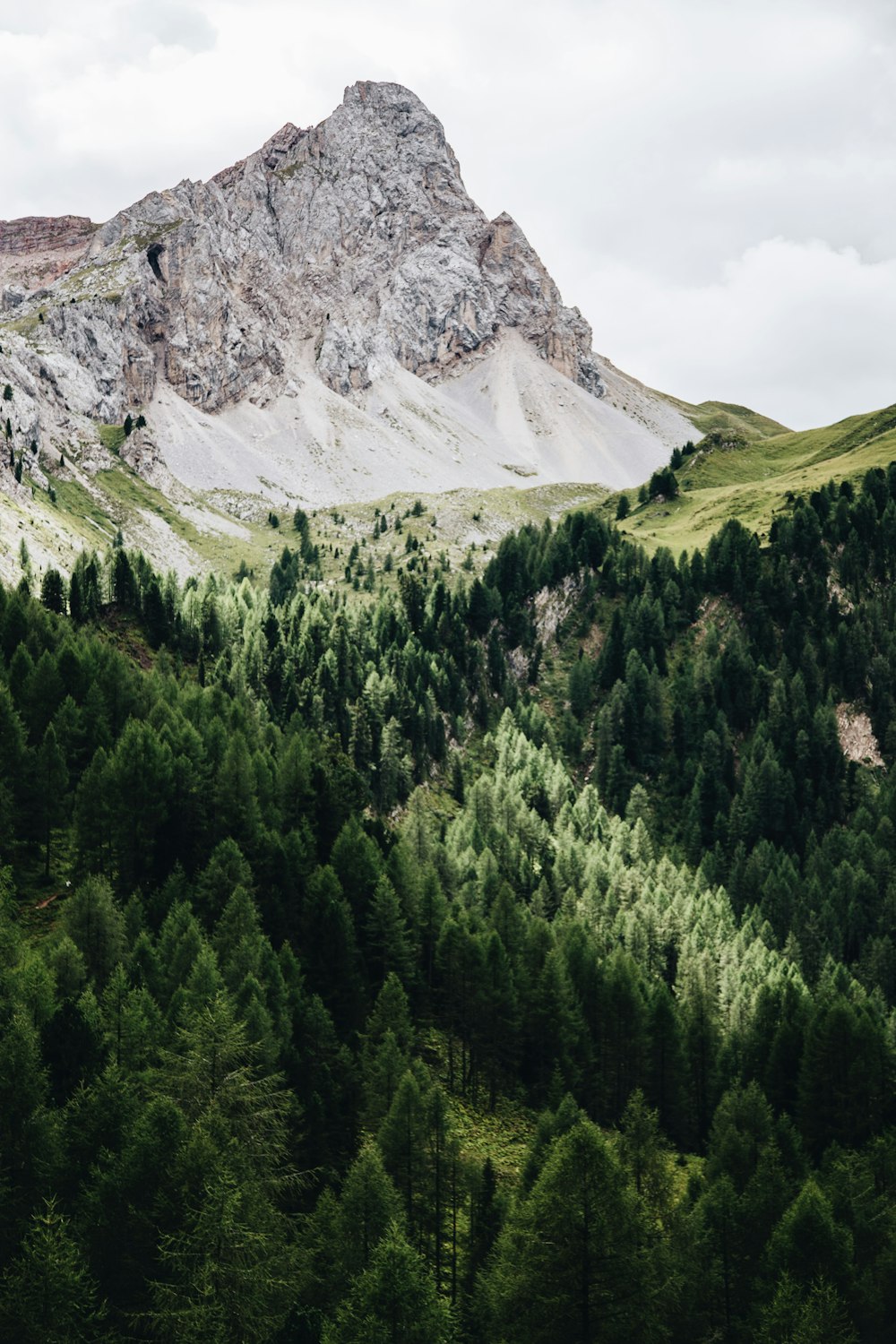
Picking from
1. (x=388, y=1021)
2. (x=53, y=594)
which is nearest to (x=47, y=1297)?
(x=388, y=1021)

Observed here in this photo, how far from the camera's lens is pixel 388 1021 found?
256 ft

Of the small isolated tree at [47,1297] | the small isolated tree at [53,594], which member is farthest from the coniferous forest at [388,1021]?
the small isolated tree at [53,594]

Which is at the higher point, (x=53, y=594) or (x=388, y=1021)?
(x=53, y=594)

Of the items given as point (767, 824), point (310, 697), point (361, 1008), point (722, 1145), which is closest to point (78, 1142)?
point (361, 1008)

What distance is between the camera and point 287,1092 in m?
53.2

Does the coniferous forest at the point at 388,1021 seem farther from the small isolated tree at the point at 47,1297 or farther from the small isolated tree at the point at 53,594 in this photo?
the small isolated tree at the point at 53,594

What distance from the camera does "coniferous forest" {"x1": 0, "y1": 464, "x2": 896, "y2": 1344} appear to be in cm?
4491

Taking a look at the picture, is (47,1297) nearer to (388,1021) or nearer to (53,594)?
(388,1021)

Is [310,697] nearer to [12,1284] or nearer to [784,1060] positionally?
[784,1060]

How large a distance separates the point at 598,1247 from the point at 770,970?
72.9m

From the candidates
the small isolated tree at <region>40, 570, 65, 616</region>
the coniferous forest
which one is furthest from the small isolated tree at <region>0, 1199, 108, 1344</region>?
the small isolated tree at <region>40, 570, 65, 616</region>

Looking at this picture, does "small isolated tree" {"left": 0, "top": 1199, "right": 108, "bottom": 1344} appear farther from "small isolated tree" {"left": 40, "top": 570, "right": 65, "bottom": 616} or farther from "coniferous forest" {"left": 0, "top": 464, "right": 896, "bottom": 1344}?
"small isolated tree" {"left": 40, "top": 570, "right": 65, "bottom": 616}

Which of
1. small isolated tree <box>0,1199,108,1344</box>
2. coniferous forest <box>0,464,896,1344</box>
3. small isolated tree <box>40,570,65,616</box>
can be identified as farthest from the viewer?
small isolated tree <box>40,570,65,616</box>

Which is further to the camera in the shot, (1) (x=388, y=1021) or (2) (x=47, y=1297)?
(1) (x=388, y=1021)
